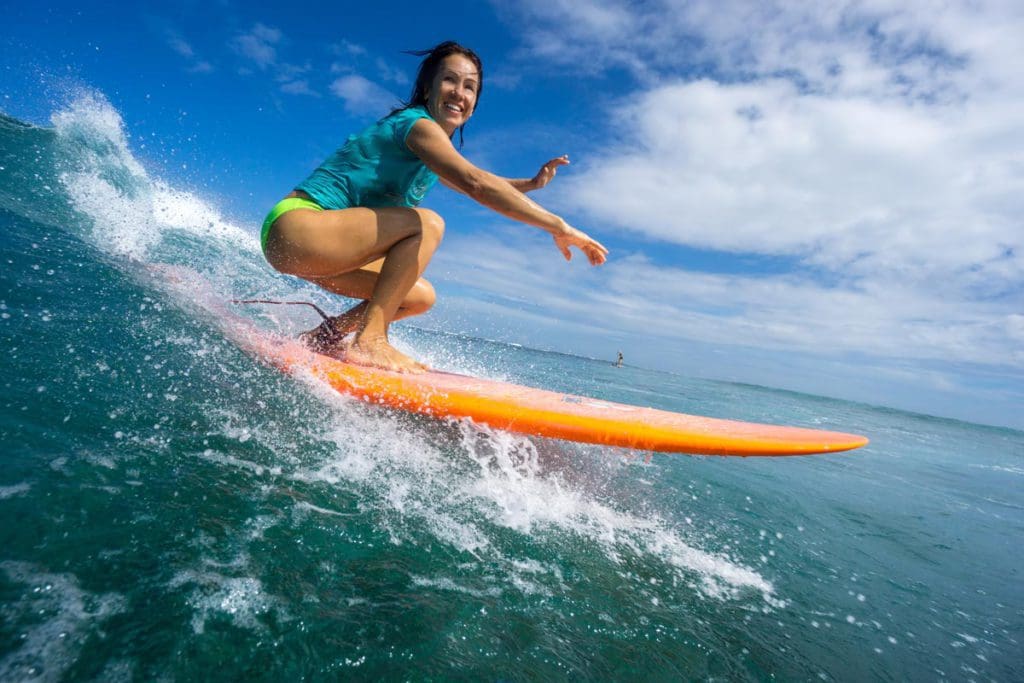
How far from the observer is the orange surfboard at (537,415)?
2527 millimetres

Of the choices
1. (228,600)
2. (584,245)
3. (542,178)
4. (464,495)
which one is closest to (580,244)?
(584,245)

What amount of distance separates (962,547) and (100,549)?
4.77 m

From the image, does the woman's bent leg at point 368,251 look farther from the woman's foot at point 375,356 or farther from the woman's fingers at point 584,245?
the woman's fingers at point 584,245

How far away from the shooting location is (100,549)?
1091mm

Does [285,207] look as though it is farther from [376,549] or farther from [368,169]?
[376,549]

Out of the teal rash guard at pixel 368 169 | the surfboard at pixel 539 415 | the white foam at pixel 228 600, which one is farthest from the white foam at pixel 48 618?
the teal rash guard at pixel 368 169

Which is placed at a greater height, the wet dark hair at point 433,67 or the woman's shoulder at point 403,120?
the wet dark hair at point 433,67

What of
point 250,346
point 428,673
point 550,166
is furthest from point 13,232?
point 428,673

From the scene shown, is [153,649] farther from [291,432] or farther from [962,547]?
[962,547]

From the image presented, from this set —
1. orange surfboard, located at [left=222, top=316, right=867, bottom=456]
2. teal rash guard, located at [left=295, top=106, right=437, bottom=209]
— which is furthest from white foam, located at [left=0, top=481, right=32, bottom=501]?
teal rash guard, located at [left=295, top=106, right=437, bottom=209]

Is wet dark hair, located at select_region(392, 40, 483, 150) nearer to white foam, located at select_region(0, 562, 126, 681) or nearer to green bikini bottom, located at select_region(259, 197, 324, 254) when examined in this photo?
green bikini bottom, located at select_region(259, 197, 324, 254)

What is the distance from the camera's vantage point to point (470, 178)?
2.36m

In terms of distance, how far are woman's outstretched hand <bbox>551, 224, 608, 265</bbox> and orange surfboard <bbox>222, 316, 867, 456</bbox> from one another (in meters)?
0.85

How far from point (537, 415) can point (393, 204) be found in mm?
1514
